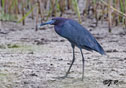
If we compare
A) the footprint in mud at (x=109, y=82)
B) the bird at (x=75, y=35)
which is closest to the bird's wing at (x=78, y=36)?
the bird at (x=75, y=35)

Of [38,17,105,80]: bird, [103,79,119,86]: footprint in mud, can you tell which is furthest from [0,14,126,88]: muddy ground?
[38,17,105,80]: bird

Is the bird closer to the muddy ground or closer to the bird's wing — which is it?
the bird's wing

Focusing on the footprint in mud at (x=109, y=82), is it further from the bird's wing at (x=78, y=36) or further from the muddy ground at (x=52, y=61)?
the bird's wing at (x=78, y=36)

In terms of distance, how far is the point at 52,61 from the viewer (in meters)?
3.53

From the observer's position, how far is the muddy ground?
284 cm

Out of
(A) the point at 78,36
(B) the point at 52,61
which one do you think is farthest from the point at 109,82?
(B) the point at 52,61

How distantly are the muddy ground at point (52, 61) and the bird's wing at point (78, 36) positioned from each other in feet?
0.93

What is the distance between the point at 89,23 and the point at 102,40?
4.35 ft

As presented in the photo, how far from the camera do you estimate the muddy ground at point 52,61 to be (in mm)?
2844

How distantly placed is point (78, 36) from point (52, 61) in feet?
2.57

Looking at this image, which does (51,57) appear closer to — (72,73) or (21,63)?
(21,63)

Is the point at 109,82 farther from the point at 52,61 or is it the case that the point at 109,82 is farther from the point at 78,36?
the point at 52,61

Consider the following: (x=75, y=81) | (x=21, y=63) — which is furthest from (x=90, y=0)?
(x=75, y=81)

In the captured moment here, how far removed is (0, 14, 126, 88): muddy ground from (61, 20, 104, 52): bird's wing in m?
0.28
